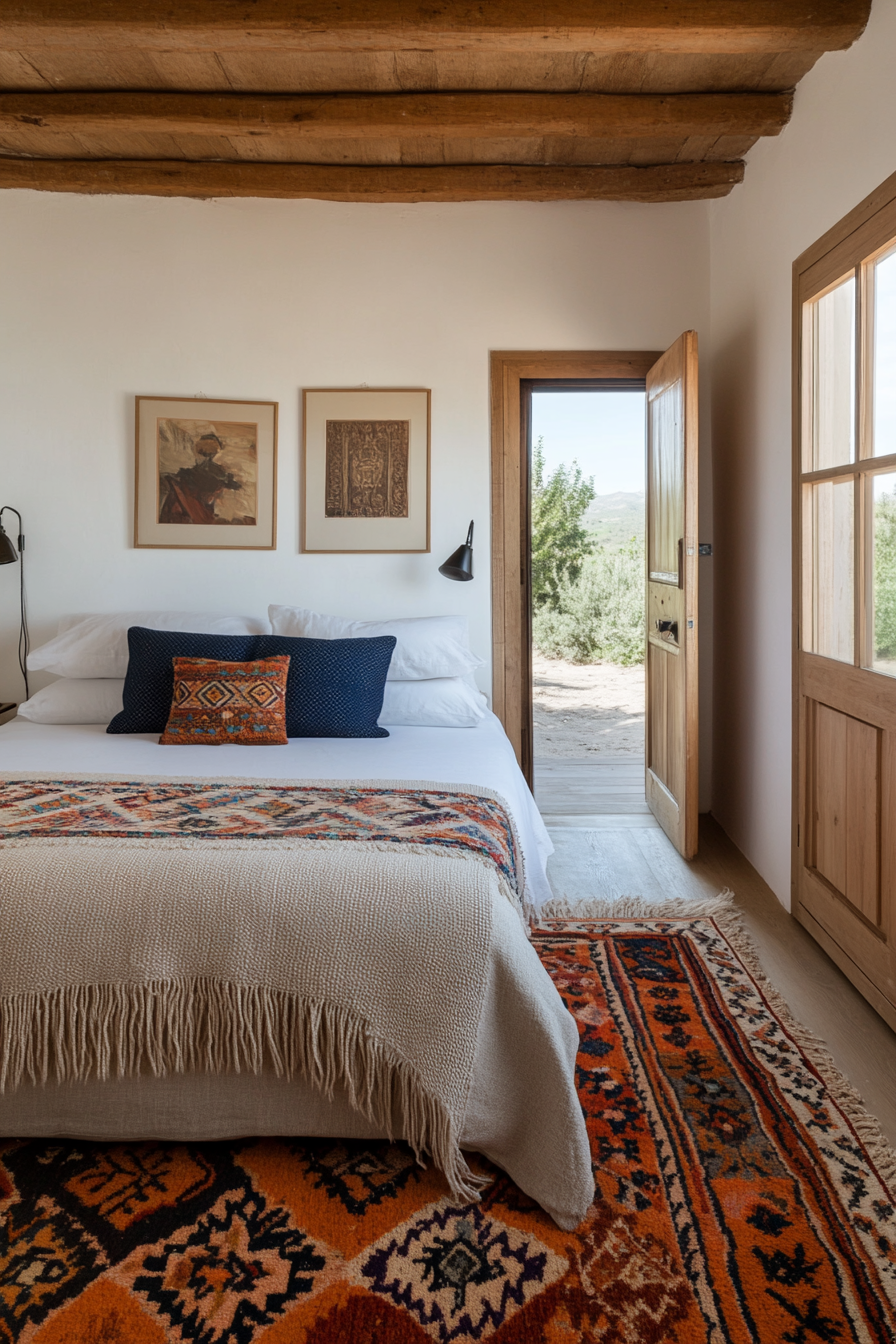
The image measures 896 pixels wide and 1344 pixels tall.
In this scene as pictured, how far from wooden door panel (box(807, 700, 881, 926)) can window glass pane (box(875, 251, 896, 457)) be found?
75 centimetres

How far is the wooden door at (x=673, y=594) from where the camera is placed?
3.18m

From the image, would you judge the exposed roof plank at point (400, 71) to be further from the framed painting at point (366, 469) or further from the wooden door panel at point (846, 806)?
the wooden door panel at point (846, 806)

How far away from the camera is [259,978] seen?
61.7 inches

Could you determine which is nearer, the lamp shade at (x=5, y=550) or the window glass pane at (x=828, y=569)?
the window glass pane at (x=828, y=569)

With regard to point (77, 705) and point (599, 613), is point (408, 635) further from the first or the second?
point (599, 613)

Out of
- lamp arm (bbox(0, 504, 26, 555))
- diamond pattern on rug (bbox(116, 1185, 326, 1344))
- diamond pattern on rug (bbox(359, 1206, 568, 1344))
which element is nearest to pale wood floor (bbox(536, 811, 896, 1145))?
diamond pattern on rug (bbox(359, 1206, 568, 1344))

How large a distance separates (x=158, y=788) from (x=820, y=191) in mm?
2549

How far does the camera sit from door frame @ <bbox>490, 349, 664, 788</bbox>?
149 inches

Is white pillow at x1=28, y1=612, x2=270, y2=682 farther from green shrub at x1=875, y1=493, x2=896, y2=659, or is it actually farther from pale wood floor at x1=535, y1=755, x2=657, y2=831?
green shrub at x1=875, y1=493, x2=896, y2=659

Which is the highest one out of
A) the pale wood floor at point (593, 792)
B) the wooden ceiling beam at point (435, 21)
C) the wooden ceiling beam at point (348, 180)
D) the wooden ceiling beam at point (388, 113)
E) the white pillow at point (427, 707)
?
the wooden ceiling beam at point (348, 180)

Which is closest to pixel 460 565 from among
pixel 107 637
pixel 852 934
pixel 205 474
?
pixel 205 474

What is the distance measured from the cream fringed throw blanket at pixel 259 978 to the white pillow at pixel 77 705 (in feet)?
Result: 5.55

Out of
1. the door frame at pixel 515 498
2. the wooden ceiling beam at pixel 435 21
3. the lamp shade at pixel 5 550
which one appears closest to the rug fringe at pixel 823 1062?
the door frame at pixel 515 498

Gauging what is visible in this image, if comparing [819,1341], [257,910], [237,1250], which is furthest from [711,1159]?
[257,910]
